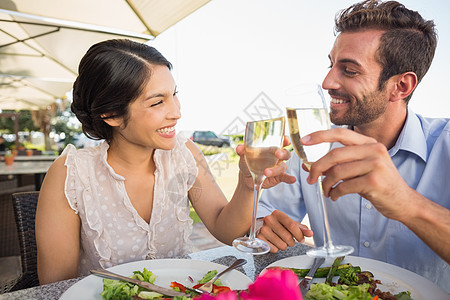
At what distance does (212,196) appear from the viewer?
7.11ft

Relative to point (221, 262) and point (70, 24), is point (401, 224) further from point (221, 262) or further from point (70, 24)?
point (70, 24)

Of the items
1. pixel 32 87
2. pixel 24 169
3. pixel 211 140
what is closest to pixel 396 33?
pixel 24 169

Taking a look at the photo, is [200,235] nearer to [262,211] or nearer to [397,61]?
[262,211]

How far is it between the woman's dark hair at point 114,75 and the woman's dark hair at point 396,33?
50.0 inches

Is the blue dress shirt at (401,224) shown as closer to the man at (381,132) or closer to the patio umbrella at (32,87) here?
the man at (381,132)

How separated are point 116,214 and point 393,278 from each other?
1479 millimetres

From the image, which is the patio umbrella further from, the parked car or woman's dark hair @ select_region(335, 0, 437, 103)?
woman's dark hair @ select_region(335, 0, 437, 103)

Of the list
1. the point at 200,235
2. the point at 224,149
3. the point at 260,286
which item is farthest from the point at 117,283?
the point at 224,149

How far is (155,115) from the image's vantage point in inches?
75.0

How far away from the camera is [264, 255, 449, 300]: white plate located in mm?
987

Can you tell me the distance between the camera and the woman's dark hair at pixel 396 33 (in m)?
1.93

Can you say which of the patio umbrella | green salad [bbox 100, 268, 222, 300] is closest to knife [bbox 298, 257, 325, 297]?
green salad [bbox 100, 268, 222, 300]

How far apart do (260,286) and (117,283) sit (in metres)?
0.88

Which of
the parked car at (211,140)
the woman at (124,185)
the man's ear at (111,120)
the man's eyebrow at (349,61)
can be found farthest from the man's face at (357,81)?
the parked car at (211,140)
